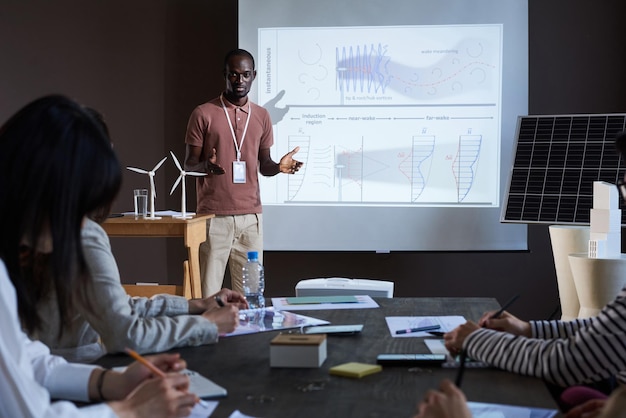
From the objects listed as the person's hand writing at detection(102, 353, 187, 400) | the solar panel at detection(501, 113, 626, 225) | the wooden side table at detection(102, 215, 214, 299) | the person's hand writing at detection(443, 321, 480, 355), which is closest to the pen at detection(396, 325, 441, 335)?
the person's hand writing at detection(443, 321, 480, 355)

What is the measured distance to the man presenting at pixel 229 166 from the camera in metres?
4.34

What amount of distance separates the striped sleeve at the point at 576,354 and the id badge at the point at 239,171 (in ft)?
9.31

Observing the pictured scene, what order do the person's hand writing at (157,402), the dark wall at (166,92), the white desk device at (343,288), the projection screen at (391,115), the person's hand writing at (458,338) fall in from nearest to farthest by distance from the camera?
1. the person's hand writing at (157,402)
2. the person's hand writing at (458,338)
3. the white desk device at (343,288)
4. the projection screen at (391,115)
5. the dark wall at (166,92)

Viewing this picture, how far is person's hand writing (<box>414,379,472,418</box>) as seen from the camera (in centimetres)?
115

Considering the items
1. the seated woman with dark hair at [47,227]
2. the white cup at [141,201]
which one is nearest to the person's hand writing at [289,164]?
the white cup at [141,201]

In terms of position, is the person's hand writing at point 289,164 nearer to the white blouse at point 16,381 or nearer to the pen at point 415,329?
the pen at point 415,329

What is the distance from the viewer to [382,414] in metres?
1.33

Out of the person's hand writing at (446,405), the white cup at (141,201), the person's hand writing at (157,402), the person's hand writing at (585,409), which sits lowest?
the person's hand writing at (585,409)

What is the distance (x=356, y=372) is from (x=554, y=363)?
43 cm

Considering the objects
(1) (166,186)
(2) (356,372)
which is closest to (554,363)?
(2) (356,372)

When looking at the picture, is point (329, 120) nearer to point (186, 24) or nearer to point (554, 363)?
point (186, 24)

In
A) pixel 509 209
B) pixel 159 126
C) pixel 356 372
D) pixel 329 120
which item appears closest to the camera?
pixel 356 372

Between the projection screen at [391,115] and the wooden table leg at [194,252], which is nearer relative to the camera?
the wooden table leg at [194,252]

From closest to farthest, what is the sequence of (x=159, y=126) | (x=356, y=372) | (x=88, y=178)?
(x=88, y=178), (x=356, y=372), (x=159, y=126)
